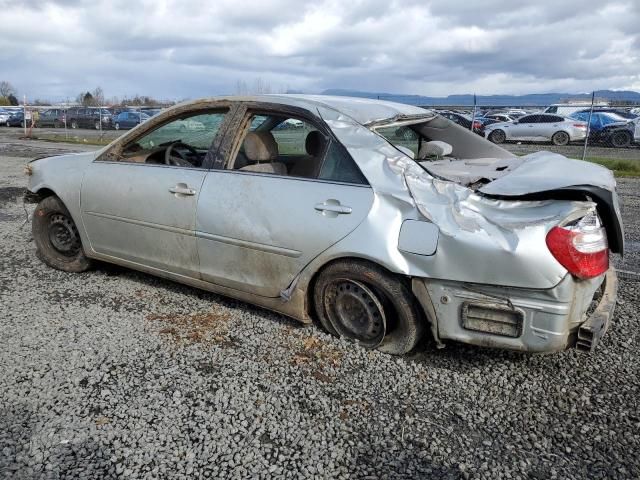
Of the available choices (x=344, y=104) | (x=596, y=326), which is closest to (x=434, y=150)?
(x=344, y=104)

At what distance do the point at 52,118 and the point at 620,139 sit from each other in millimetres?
30616

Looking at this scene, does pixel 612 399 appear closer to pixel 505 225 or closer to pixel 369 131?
pixel 505 225

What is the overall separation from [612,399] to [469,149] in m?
2.30

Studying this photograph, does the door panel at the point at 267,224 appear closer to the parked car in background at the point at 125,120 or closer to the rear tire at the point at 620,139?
the rear tire at the point at 620,139

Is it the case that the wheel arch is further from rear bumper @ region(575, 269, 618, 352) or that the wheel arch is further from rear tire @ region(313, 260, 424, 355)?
rear bumper @ region(575, 269, 618, 352)

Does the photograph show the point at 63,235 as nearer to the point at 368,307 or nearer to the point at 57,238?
the point at 57,238

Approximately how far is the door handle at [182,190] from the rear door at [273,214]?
0.11 meters

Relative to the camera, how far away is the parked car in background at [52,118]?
31.6 m

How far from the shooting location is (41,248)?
15.8ft

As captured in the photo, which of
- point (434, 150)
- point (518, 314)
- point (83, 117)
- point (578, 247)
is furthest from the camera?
point (83, 117)

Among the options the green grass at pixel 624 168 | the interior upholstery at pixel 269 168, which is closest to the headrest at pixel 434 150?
the interior upholstery at pixel 269 168

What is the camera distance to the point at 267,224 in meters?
3.33

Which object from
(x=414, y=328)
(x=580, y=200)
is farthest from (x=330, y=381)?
(x=580, y=200)

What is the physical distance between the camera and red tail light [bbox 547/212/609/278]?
8.58 feet
